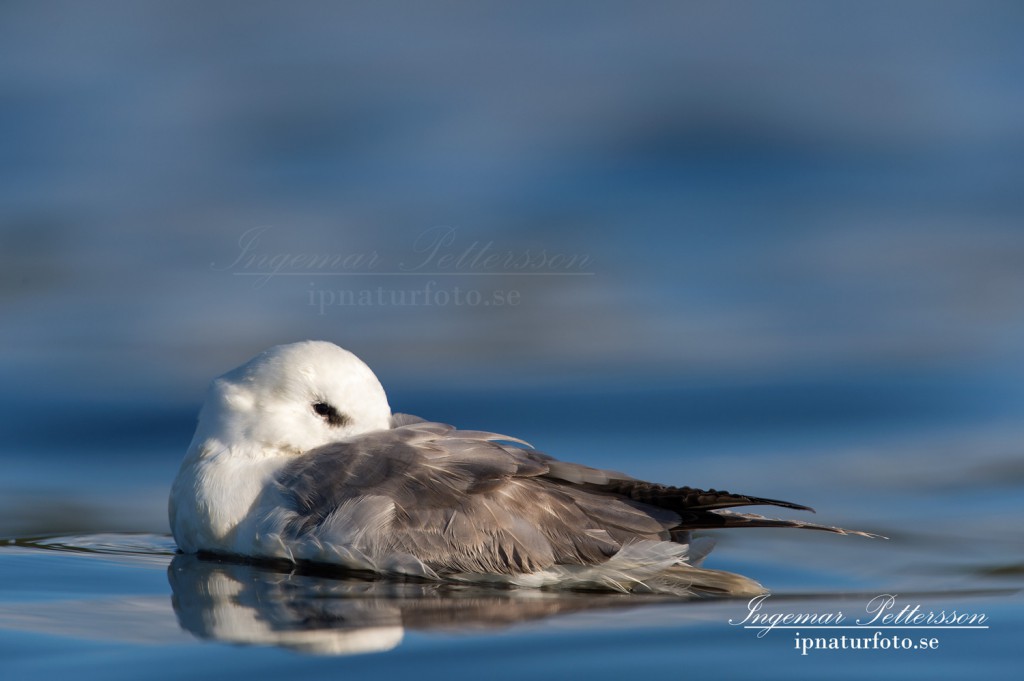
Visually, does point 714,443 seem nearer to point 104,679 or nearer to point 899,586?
point 899,586

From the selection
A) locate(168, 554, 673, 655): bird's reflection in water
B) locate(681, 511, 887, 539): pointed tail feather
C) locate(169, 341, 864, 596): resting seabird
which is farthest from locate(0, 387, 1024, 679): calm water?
locate(681, 511, 887, 539): pointed tail feather

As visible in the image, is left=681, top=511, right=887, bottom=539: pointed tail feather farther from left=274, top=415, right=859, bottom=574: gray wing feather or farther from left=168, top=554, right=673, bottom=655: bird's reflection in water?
left=168, top=554, right=673, bottom=655: bird's reflection in water

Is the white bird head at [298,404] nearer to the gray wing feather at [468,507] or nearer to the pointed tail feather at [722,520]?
the gray wing feather at [468,507]

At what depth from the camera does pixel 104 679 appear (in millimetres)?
5543

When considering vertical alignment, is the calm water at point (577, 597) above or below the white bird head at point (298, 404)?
below

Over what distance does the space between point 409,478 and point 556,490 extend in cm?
60

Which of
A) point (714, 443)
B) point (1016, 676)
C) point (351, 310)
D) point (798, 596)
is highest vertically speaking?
point (351, 310)

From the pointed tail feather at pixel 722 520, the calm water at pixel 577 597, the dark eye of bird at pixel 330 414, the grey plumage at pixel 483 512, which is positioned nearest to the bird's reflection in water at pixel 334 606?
the calm water at pixel 577 597

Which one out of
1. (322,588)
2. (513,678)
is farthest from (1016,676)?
(322,588)

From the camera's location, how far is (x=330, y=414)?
287 inches

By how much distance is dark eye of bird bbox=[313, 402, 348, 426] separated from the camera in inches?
286

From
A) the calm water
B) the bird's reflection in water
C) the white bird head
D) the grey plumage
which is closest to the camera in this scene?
the calm water

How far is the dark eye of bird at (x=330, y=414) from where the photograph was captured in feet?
23.8

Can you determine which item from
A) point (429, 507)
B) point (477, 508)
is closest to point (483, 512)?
point (477, 508)
